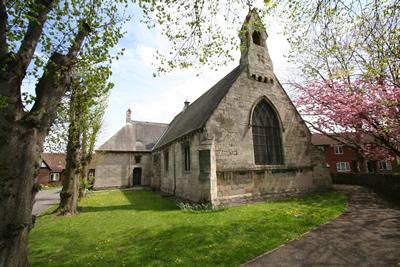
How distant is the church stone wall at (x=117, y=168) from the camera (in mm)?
26750

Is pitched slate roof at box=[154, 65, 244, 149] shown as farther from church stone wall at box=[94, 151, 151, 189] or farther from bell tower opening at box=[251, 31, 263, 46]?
church stone wall at box=[94, 151, 151, 189]

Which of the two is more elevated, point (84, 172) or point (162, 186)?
point (84, 172)

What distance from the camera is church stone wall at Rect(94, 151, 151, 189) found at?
1053 inches

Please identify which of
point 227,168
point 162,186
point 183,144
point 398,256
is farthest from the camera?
point 162,186

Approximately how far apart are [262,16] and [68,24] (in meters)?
5.65

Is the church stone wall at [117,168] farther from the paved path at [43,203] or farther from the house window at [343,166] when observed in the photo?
the house window at [343,166]

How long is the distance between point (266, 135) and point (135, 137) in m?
21.6

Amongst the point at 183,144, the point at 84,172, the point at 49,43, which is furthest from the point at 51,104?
the point at 84,172

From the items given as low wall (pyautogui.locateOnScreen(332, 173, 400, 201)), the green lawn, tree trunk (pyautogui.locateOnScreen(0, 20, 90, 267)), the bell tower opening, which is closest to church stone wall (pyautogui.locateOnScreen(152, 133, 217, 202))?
the green lawn

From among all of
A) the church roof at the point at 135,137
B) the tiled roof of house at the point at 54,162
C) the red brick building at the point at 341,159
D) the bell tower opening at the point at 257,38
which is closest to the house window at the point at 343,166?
the red brick building at the point at 341,159

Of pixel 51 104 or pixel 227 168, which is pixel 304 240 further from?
pixel 51 104

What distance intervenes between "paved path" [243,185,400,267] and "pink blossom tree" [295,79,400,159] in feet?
17.8

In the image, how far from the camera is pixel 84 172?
1970cm

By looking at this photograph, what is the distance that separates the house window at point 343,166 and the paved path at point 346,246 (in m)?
32.8
